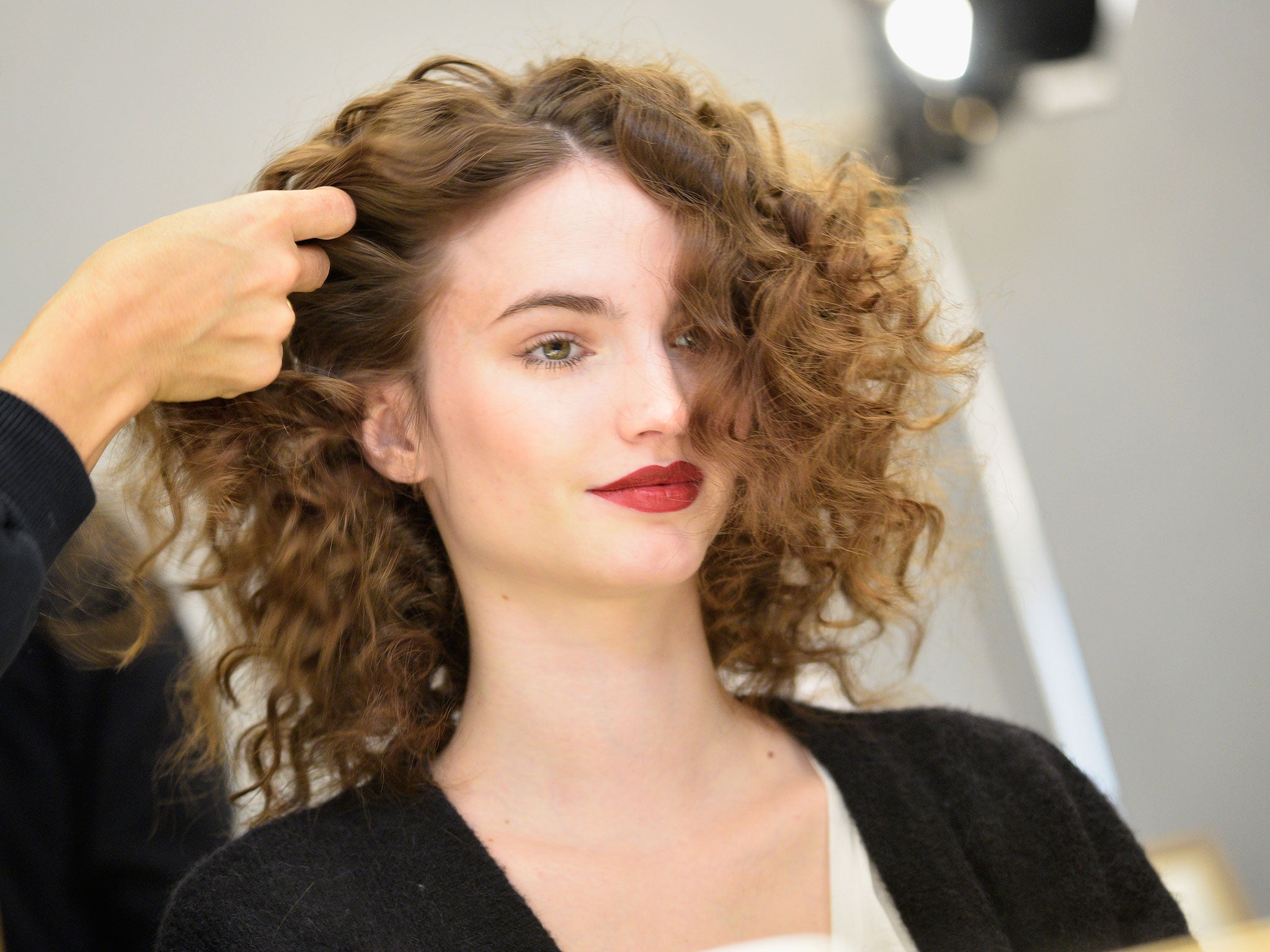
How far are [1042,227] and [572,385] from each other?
0.75 m

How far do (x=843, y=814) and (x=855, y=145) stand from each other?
685 millimetres

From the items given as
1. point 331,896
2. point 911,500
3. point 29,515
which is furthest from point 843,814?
point 29,515

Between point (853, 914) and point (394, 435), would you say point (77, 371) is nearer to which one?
point (394, 435)

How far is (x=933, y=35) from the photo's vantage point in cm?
103

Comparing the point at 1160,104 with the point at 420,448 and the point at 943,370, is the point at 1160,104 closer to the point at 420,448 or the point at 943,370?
the point at 943,370

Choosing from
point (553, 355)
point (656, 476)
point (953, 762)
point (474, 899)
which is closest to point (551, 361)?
point (553, 355)

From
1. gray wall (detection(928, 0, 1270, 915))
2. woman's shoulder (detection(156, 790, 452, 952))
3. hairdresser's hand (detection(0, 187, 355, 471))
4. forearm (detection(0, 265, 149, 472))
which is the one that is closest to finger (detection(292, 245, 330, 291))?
hairdresser's hand (detection(0, 187, 355, 471))

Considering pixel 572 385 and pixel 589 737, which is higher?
pixel 572 385

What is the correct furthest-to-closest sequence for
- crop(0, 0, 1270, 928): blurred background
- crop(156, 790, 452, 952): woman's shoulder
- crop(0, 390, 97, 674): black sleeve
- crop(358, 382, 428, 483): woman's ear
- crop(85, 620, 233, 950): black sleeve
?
crop(0, 0, 1270, 928): blurred background, crop(85, 620, 233, 950): black sleeve, crop(358, 382, 428, 483): woman's ear, crop(156, 790, 452, 952): woman's shoulder, crop(0, 390, 97, 674): black sleeve

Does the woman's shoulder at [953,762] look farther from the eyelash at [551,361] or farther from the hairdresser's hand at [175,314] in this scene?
the hairdresser's hand at [175,314]

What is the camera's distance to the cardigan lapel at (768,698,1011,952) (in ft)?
2.73

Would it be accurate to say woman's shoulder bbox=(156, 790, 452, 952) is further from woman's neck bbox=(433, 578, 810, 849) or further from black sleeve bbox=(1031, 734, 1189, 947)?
black sleeve bbox=(1031, 734, 1189, 947)

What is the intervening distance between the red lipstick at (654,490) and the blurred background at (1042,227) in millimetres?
446

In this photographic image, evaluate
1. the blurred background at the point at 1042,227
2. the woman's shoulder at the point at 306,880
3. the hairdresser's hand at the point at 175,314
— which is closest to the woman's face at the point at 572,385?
the hairdresser's hand at the point at 175,314
